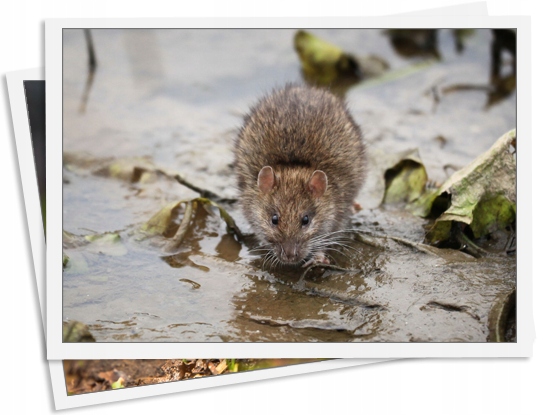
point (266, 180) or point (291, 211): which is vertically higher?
point (266, 180)

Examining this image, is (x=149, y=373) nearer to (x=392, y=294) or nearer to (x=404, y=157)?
(x=392, y=294)

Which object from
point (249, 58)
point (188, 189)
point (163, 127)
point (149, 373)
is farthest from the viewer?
point (249, 58)

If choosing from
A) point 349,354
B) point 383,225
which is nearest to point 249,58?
point 383,225

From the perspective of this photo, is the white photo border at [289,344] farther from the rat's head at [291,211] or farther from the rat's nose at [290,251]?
the rat's head at [291,211]

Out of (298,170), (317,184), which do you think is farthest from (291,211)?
(298,170)

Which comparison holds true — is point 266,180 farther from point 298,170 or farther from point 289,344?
point 289,344

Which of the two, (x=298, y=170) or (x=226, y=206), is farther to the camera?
(x=226, y=206)

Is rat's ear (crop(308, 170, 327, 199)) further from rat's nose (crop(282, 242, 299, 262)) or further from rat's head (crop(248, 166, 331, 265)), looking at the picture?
rat's nose (crop(282, 242, 299, 262))

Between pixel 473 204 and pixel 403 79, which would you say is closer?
pixel 473 204
